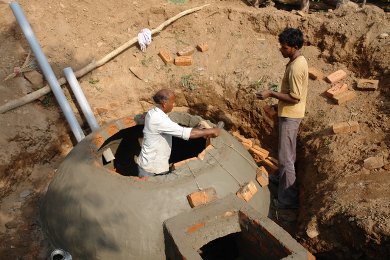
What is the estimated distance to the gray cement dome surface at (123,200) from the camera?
13.8 ft

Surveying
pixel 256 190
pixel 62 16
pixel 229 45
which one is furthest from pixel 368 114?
pixel 62 16

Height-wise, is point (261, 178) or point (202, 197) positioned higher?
point (202, 197)

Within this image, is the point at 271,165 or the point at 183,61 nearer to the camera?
the point at 271,165

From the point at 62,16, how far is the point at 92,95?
185 cm

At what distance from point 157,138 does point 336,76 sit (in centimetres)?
353

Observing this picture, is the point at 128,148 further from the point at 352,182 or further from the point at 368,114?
the point at 368,114

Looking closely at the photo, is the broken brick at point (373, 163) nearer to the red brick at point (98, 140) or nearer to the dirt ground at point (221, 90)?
the dirt ground at point (221, 90)

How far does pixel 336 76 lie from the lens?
6477 mm

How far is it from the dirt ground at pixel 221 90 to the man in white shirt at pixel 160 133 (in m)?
1.66

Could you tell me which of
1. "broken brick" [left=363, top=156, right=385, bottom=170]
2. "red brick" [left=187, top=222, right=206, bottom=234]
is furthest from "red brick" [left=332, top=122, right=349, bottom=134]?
"red brick" [left=187, top=222, right=206, bottom=234]

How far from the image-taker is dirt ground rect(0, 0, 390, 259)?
15.4ft

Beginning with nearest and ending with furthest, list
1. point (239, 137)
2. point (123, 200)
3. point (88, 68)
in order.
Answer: point (123, 200) < point (239, 137) < point (88, 68)

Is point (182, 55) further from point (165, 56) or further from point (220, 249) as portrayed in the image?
point (220, 249)

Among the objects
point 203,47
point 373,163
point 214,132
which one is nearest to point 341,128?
point 373,163
